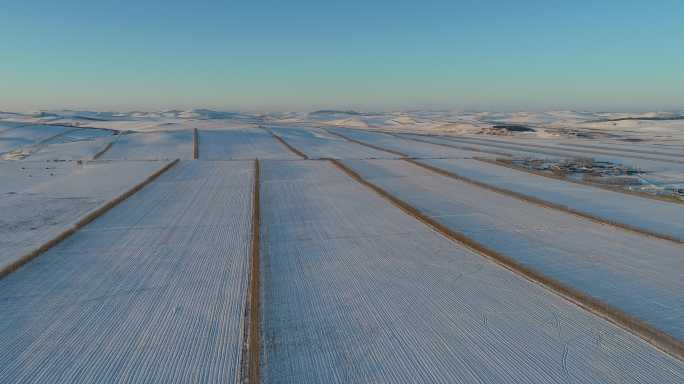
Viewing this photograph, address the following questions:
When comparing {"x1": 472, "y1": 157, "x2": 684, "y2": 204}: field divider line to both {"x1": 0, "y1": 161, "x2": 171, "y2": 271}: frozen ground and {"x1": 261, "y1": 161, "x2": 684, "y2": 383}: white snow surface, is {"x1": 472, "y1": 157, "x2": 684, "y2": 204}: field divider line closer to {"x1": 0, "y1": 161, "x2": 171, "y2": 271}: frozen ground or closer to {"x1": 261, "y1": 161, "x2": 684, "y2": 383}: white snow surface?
{"x1": 261, "y1": 161, "x2": 684, "y2": 383}: white snow surface

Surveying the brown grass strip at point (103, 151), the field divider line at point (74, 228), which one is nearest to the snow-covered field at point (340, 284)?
the field divider line at point (74, 228)

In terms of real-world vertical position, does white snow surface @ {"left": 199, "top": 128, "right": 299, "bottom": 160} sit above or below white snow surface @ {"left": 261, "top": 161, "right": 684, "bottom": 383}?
above

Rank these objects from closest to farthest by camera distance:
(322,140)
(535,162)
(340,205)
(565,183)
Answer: (340,205), (565,183), (535,162), (322,140)

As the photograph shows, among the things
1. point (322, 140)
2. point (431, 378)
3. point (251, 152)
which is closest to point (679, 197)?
point (431, 378)

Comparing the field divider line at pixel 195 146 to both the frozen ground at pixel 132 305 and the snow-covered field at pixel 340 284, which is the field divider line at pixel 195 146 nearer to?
the snow-covered field at pixel 340 284

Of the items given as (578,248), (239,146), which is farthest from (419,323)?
(239,146)

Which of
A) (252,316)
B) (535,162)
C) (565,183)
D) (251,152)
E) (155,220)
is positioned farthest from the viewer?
(251,152)

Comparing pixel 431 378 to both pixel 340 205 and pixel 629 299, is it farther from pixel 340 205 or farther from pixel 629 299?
pixel 340 205

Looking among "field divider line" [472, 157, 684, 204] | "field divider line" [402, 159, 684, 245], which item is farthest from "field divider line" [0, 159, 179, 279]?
"field divider line" [472, 157, 684, 204]
